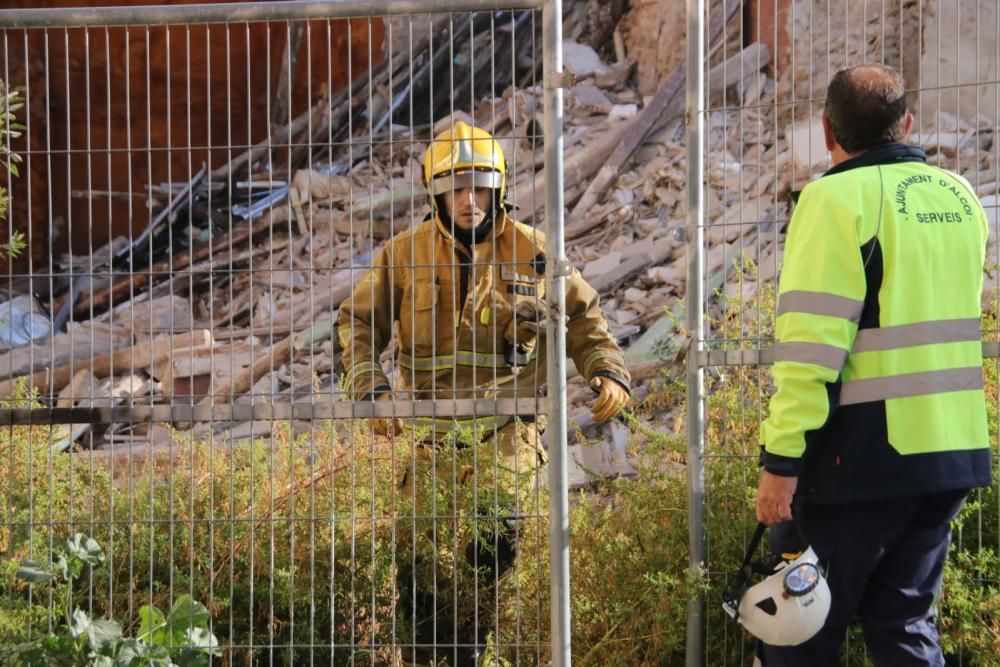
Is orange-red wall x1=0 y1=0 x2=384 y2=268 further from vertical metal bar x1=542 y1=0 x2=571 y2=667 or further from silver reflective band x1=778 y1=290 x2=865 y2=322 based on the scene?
silver reflective band x1=778 y1=290 x2=865 y2=322

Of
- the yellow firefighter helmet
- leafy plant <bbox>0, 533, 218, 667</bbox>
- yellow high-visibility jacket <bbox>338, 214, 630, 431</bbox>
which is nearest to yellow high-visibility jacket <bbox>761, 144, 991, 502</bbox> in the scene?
yellow high-visibility jacket <bbox>338, 214, 630, 431</bbox>

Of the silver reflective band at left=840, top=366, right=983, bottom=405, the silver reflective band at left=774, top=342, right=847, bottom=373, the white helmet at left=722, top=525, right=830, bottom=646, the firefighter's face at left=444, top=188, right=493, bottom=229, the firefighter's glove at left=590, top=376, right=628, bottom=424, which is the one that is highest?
the firefighter's face at left=444, top=188, right=493, bottom=229

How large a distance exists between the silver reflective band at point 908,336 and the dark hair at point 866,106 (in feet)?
1.81

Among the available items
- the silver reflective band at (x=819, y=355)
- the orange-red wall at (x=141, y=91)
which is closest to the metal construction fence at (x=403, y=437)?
the silver reflective band at (x=819, y=355)

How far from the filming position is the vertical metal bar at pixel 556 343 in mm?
4648

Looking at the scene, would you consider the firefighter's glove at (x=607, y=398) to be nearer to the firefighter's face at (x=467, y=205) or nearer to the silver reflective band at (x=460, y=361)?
the silver reflective band at (x=460, y=361)

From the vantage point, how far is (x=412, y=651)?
512 centimetres

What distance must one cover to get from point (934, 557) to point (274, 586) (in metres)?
2.47

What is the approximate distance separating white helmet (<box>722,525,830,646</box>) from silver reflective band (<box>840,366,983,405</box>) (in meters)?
0.46

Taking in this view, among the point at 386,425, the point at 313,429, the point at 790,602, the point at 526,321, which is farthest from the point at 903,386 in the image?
the point at 313,429

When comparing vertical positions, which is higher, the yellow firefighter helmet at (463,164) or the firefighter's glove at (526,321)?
the yellow firefighter helmet at (463,164)

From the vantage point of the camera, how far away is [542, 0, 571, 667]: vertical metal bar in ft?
15.3

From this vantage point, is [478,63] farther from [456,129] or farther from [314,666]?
[314,666]

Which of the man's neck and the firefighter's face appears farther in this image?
the firefighter's face
